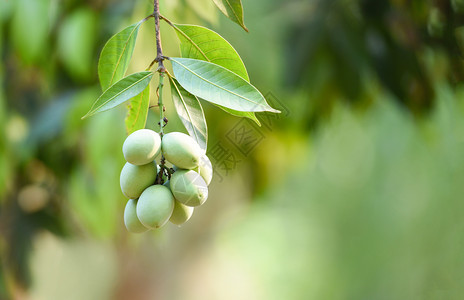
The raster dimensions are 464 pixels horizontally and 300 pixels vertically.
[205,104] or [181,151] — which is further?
[205,104]

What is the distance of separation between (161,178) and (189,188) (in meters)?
0.04

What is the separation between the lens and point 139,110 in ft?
1.52

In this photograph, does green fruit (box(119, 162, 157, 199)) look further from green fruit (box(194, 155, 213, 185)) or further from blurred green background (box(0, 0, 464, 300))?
blurred green background (box(0, 0, 464, 300))

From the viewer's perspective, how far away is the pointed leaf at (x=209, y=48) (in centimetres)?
45

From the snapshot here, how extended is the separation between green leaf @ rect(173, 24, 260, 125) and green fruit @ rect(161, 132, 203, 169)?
0.08 metres

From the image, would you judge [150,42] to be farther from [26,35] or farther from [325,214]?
[325,214]

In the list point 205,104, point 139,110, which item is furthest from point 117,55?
point 205,104

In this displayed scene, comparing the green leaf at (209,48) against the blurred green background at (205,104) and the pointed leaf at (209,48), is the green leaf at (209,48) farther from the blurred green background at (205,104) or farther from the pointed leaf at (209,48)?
the blurred green background at (205,104)

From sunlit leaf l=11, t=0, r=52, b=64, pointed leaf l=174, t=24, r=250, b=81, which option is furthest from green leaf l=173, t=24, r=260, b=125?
sunlit leaf l=11, t=0, r=52, b=64

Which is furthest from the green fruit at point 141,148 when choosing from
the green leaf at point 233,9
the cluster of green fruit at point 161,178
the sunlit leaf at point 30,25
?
the sunlit leaf at point 30,25

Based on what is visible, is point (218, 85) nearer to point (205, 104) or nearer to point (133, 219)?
point (133, 219)

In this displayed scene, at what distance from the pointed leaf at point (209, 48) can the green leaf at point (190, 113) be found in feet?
0.12

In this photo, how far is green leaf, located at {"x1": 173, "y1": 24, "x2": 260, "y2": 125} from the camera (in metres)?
0.45

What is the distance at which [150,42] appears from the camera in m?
1.00
